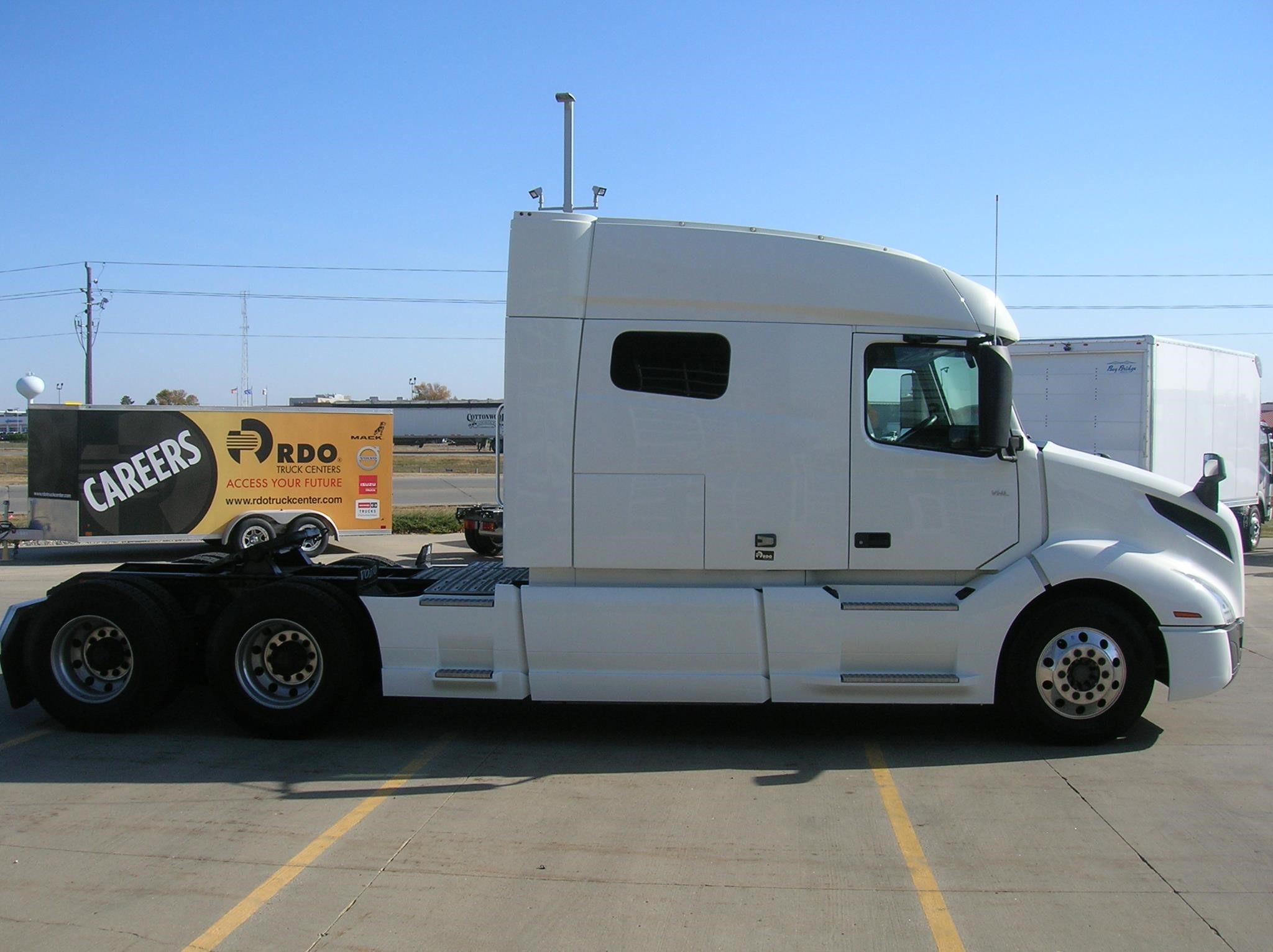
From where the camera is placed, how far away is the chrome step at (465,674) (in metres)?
6.28

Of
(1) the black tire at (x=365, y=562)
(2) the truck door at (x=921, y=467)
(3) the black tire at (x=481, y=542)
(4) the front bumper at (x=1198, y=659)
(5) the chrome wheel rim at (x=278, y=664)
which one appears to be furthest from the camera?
(3) the black tire at (x=481, y=542)

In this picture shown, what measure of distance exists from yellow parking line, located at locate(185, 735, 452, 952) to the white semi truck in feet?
2.35

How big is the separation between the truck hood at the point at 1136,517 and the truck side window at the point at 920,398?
0.59 m

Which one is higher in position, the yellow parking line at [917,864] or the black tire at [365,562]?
the black tire at [365,562]

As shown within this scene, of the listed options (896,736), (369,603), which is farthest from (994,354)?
(369,603)

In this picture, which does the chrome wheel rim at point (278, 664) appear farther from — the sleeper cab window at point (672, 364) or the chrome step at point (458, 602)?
the sleeper cab window at point (672, 364)

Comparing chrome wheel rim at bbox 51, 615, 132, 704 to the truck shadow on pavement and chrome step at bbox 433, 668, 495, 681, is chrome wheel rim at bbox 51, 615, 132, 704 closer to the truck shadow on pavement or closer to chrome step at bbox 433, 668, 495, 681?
the truck shadow on pavement

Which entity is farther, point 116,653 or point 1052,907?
point 116,653

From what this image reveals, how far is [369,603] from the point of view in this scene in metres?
6.41

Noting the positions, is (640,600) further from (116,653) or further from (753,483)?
(116,653)

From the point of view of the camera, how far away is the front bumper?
20.0 feet

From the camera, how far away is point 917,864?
4645 mm

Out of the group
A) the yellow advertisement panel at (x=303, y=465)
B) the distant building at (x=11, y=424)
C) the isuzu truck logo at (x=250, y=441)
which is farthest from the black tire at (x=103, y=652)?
the distant building at (x=11, y=424)

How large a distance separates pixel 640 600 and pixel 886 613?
1.56m
